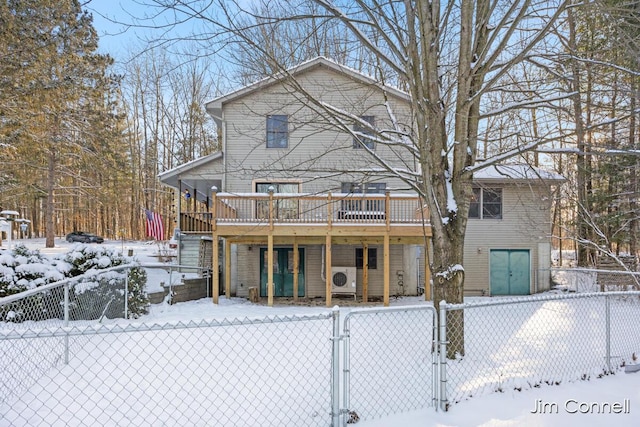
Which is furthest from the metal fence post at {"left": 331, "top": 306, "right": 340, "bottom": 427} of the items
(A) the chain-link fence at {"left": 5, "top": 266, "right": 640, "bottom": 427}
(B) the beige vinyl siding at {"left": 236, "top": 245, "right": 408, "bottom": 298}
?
(B) the beige vinyl siding at {"left": 236, "top": 245, "right": 408, "bottom": 298}

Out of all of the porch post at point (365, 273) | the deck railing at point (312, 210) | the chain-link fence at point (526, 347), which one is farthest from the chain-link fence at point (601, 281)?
the porch post at point (365, 273)

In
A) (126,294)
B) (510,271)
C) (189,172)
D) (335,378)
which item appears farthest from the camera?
(510,271)

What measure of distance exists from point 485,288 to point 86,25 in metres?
17.8

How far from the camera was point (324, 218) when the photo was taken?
1188 cm

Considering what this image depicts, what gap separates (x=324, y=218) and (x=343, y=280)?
226 centimetres

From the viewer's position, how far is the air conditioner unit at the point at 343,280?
41.9ft

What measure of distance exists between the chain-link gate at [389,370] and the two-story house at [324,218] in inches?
178

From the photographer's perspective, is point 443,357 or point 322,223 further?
point 322,223

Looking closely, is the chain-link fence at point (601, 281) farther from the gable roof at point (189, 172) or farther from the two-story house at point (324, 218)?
the gable roof at point (189, 172)

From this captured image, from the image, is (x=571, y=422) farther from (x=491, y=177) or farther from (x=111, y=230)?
(x=111, y=230)

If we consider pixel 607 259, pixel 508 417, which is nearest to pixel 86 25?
pixel 508 417

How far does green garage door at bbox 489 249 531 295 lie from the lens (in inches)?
578

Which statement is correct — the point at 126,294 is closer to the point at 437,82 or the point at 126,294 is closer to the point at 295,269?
the point at 295,269

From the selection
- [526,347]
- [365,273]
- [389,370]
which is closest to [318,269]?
[365,273]
